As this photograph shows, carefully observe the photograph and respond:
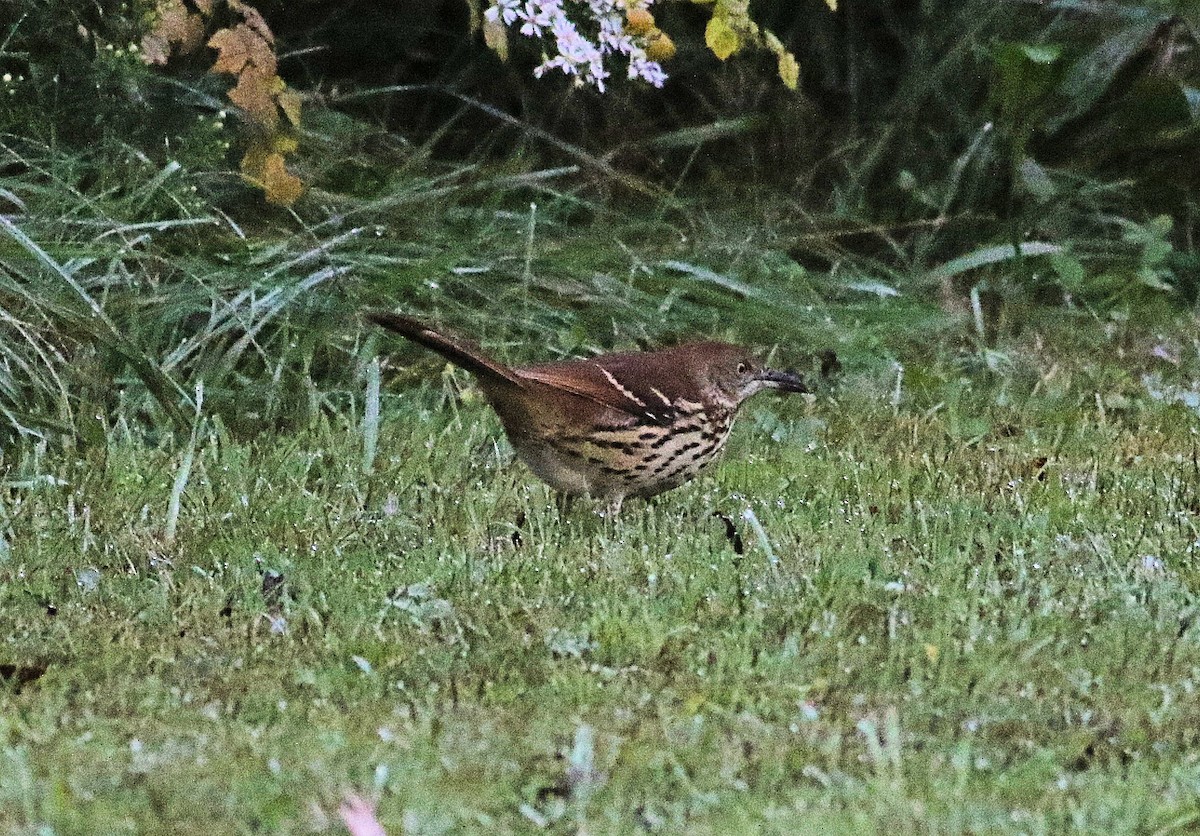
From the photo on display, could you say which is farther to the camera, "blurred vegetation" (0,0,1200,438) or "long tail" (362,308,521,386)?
"blurred vegetation" (0,0,1200,438)

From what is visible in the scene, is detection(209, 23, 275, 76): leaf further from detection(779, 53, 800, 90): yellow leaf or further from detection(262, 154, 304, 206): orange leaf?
detection(779, 53, 800, 90): yellow leaf

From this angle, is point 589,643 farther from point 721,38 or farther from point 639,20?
point 639,20

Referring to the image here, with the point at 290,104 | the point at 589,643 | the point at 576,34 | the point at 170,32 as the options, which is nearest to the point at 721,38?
the point at 576,34

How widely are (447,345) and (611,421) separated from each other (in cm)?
65

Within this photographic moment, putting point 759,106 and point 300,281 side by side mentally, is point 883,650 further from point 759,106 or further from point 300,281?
point 759,106

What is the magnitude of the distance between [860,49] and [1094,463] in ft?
11.7

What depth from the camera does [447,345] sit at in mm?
4367

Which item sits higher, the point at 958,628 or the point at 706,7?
the point at 706,7

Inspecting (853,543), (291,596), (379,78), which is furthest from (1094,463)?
Result: (379,78)

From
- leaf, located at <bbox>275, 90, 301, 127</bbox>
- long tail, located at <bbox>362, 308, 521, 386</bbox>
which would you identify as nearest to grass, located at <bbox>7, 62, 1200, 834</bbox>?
long tail, located at <bbox>362, 308, 521, 386</bbox>

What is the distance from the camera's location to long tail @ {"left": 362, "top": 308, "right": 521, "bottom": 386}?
4.28 metres

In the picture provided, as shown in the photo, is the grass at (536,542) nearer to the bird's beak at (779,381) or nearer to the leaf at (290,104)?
the bird's beak at (779,381)

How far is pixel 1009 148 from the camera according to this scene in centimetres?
823

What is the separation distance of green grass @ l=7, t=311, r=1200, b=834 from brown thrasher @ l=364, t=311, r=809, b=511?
12 cm
